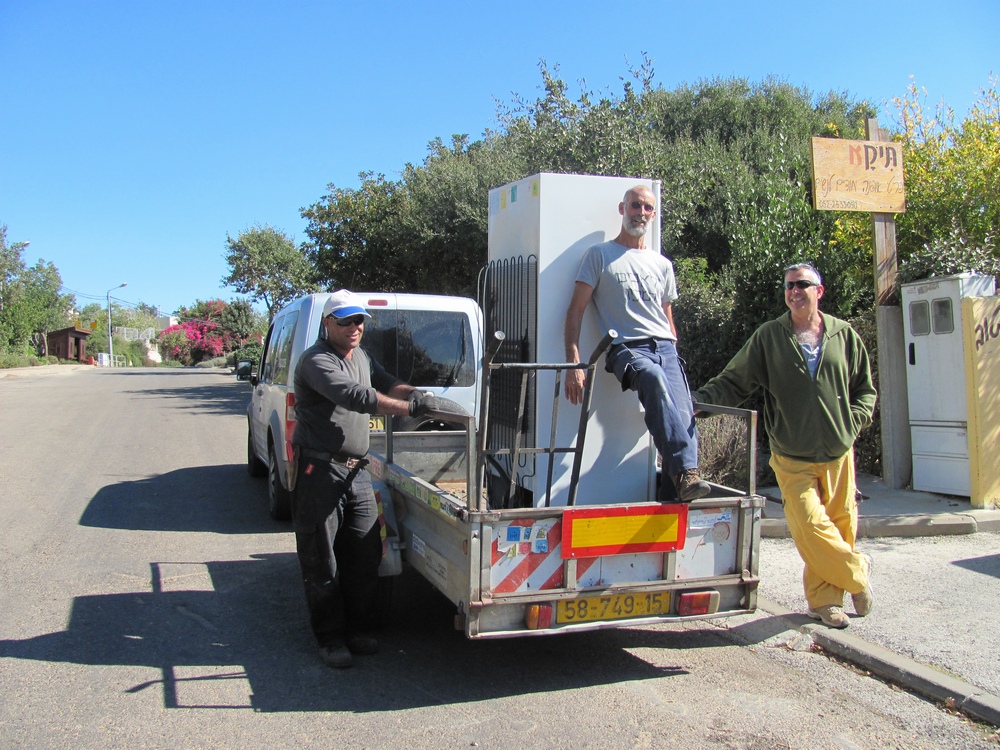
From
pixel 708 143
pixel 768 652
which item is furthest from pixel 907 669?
pixel 708 143

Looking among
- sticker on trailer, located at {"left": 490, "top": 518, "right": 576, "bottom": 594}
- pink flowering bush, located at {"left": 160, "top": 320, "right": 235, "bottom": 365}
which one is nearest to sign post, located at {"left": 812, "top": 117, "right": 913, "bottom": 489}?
sticker on trailer, located at {"left": 490, "top": 518, "right": 576, "bottom": 594}

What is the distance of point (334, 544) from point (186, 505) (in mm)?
4568

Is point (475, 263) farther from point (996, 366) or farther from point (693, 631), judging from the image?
point (693, 631)

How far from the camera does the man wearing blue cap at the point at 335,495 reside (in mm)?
4445

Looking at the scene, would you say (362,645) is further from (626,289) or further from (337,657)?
(626,289)

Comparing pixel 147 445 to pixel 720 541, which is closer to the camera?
pixel 720 541

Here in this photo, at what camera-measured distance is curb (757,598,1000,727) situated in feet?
12.6

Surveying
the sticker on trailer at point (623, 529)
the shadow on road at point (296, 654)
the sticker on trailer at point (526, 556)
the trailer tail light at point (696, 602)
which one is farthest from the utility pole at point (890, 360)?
the sticker on trailer at point (526, 556)

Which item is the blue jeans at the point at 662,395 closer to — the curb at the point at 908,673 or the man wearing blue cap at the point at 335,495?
the man wearing blue cap at the point at 335,495

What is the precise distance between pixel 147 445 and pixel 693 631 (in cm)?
1064

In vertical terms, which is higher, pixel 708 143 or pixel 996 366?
pixel 708 143

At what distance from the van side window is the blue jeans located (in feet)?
12.5

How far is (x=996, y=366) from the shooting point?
7316mm

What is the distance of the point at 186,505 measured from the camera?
8.57 meters
